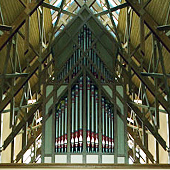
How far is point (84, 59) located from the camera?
1750 cm

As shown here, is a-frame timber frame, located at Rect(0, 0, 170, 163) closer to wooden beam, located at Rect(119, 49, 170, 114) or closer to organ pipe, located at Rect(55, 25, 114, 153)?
wooden beam, located at Rect(119, 49, 170, 114)

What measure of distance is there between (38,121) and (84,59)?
793 cm

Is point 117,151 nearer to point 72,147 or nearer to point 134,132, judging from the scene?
point 72,147

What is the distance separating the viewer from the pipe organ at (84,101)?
53.1ft

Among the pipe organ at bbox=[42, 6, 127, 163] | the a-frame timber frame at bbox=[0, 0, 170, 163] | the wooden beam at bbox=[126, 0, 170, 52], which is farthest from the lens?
the pipe organ at bbox=[42, 6, 127, 163]

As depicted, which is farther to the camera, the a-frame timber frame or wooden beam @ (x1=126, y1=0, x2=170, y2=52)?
the a-frame timber frame

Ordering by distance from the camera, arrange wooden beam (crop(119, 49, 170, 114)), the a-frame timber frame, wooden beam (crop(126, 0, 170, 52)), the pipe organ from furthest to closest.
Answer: the pipe organ < wooden beam (crop(119, 49, 170, 114)) < the a-frame timber frame < wooden beam (crop(126, 0, 170, 52))

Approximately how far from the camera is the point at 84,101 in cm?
1698

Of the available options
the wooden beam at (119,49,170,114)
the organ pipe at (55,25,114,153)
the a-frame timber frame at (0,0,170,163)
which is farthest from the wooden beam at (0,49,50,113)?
the wooden beam at (119,49,170,114)

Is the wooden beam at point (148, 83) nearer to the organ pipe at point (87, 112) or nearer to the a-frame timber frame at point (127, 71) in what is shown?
the a-frame timber frame at point (127, 71)

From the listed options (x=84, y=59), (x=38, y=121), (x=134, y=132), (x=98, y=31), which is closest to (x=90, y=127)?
(x=84, y=59)

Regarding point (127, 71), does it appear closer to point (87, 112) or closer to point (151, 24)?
point (87, 112)

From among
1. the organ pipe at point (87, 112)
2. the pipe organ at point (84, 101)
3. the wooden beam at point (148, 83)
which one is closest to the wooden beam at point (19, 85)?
the pipe organ at point (84, 101)

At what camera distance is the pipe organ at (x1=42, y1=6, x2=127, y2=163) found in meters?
16.2
